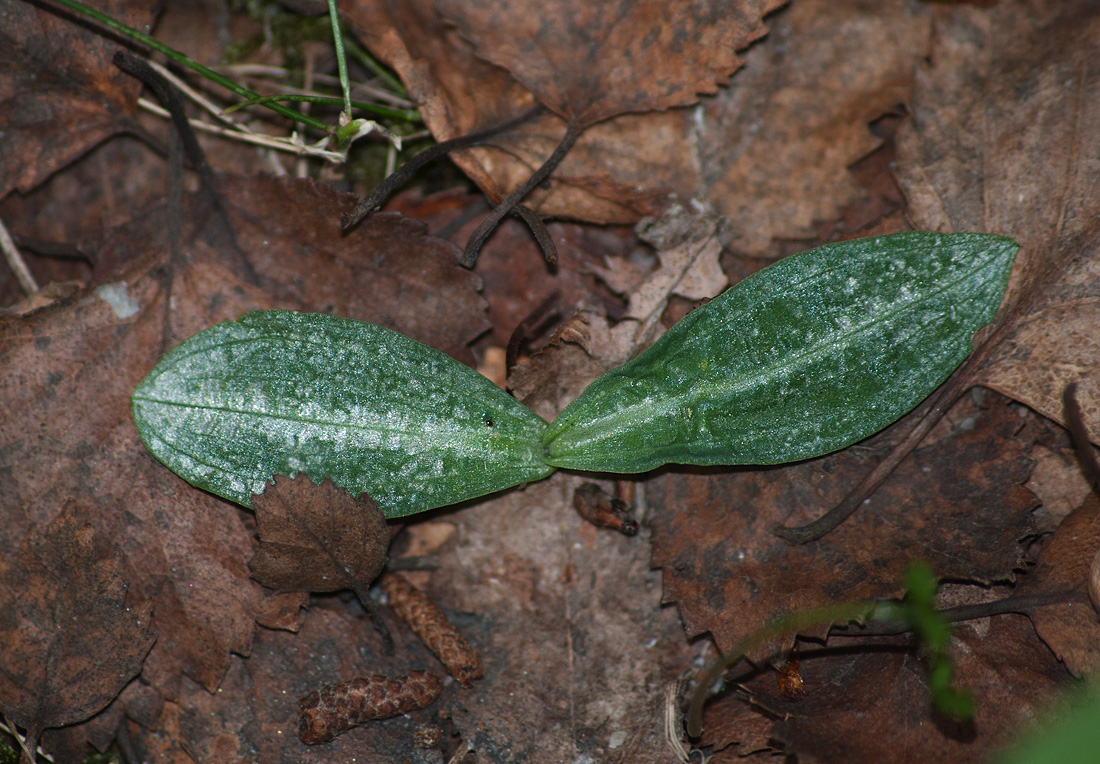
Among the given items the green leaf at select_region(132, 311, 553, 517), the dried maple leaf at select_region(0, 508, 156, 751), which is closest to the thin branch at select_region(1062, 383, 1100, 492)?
the green leaf at select_region(132, 311, 553, 517)

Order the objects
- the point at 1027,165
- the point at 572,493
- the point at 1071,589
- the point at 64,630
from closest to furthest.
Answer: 1. the point at 1071,589
2. the point at 64,630
3. the point at 1027,165
4. the point at 572,493

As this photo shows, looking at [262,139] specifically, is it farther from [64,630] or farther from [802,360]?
[802,360]

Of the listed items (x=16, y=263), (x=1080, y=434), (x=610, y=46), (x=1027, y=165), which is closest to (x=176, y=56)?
(x=16, y=263)

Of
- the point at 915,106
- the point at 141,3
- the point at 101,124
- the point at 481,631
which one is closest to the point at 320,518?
the point at 481,631

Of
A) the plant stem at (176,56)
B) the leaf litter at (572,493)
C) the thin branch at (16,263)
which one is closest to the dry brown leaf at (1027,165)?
the leaf litter at (572,493)

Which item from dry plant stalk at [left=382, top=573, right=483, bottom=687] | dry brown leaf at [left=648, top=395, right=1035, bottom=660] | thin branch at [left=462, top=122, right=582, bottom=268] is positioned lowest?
dry brown leaf at [left=648, top=395, right=1035, bottom=660]

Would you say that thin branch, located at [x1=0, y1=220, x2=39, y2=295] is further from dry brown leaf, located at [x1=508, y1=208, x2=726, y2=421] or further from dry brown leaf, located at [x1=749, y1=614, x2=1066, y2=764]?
dry brown leaf, located at [x1=749, y1=614, x2=1066, y2=764]
